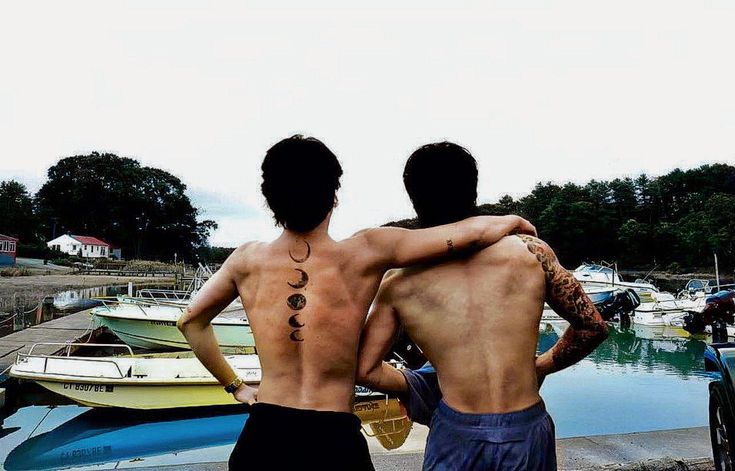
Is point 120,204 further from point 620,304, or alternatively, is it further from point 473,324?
point 473,324

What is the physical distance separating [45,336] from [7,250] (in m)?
48.1

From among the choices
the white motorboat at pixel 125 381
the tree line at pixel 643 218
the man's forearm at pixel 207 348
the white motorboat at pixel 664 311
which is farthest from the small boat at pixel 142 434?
the tree line at pixel 643 218

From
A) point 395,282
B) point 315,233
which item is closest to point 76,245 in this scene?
point 315,233

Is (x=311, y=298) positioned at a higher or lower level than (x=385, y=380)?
higher

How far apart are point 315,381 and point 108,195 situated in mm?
77314

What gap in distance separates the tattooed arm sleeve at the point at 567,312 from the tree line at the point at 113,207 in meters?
75.0

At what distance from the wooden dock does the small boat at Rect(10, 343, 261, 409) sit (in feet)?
5.04

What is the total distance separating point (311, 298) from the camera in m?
1.85

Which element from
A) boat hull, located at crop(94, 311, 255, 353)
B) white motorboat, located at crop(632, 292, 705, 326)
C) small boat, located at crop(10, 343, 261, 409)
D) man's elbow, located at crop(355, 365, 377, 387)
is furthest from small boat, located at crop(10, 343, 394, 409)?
white motorboat, located at crop(632, 292, 705, 326)

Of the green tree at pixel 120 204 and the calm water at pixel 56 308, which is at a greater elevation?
the green tree at pixel 120 204

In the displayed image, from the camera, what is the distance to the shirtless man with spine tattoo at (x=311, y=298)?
5.71ft

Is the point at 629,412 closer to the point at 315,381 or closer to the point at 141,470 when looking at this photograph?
the point at 141,470

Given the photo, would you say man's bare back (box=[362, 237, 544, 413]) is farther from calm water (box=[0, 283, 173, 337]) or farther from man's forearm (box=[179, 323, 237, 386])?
calm water (box=[0, 283, 173, 337])

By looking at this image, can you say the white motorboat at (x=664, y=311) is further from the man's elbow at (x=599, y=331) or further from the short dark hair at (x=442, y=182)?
the short dark hair at (x=442, y=182)
